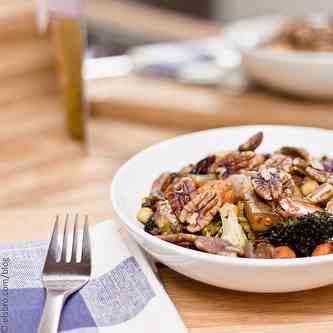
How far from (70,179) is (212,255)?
877mm

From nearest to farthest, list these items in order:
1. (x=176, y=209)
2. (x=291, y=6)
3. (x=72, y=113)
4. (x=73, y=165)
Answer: (x=176, y=209) < (x=73, y=165) < (x=72, y=113) < (x=291, y=6)

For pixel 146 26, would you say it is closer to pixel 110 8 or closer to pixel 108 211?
pixel 110 8

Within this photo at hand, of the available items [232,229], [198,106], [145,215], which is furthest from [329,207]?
[198,106]

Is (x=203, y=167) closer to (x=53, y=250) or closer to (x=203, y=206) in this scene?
(x=203, y=206)

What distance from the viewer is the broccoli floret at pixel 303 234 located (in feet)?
3.01

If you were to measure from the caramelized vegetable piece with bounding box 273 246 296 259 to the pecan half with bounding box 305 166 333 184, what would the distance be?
149mm

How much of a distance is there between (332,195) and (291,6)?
10.00 feet

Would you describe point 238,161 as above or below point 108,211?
above

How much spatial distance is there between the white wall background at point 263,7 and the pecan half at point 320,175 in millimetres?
2935

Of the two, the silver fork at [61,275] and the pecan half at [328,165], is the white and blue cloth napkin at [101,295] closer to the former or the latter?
the silver fork at [61,275]

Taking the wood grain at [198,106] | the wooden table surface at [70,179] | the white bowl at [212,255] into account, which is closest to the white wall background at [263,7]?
the wooden table surface at [70,179]

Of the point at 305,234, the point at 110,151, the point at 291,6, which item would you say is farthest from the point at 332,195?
the point at 291,6

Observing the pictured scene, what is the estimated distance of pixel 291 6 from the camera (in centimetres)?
388

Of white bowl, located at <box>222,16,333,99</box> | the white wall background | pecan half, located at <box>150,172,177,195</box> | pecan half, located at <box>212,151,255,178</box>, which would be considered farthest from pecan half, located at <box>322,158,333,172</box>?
the white wall background
